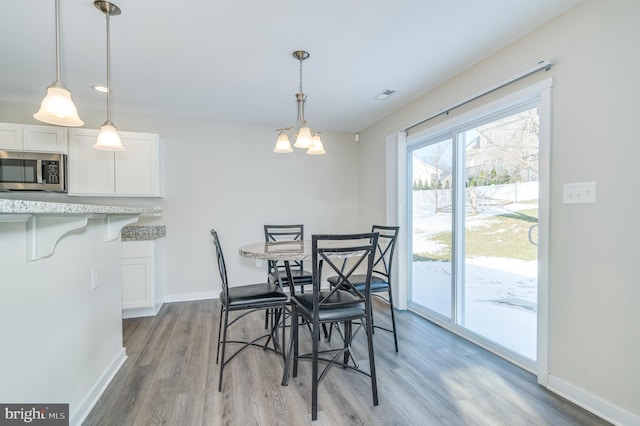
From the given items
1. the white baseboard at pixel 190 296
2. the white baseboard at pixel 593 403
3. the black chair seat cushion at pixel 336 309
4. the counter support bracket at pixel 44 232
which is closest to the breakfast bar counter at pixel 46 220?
the counter support bracket at pixel 44 232

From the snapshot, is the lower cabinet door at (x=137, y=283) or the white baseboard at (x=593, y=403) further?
the lower cabinet door at (x=137, y=283)

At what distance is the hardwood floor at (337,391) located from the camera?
171 cm

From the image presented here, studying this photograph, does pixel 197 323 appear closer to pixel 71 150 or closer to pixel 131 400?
pixel 131 400

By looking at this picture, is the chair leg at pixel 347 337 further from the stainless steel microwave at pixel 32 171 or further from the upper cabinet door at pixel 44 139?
the upper cabinet door at pixel 44 139

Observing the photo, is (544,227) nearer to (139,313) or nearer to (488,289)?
(488,289)

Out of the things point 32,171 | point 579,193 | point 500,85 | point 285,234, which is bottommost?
point 285,234

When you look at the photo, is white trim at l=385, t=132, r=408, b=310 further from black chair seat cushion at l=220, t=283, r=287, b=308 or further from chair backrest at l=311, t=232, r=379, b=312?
black chair seat cushion at l=220, t=283, r=287, b=308

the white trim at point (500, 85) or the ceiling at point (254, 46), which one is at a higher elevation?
the ceiling at point (254, 46)

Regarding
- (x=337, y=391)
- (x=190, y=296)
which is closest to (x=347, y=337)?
(x=337, y=391)

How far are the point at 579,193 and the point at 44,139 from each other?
475cm

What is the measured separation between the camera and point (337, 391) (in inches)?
77.3

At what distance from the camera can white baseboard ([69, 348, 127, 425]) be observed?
5.36 ft

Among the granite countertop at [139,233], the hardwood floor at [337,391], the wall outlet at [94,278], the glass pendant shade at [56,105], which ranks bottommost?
the hardwood floor at [337,391]

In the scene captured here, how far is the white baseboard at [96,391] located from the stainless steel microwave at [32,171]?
203 cm
